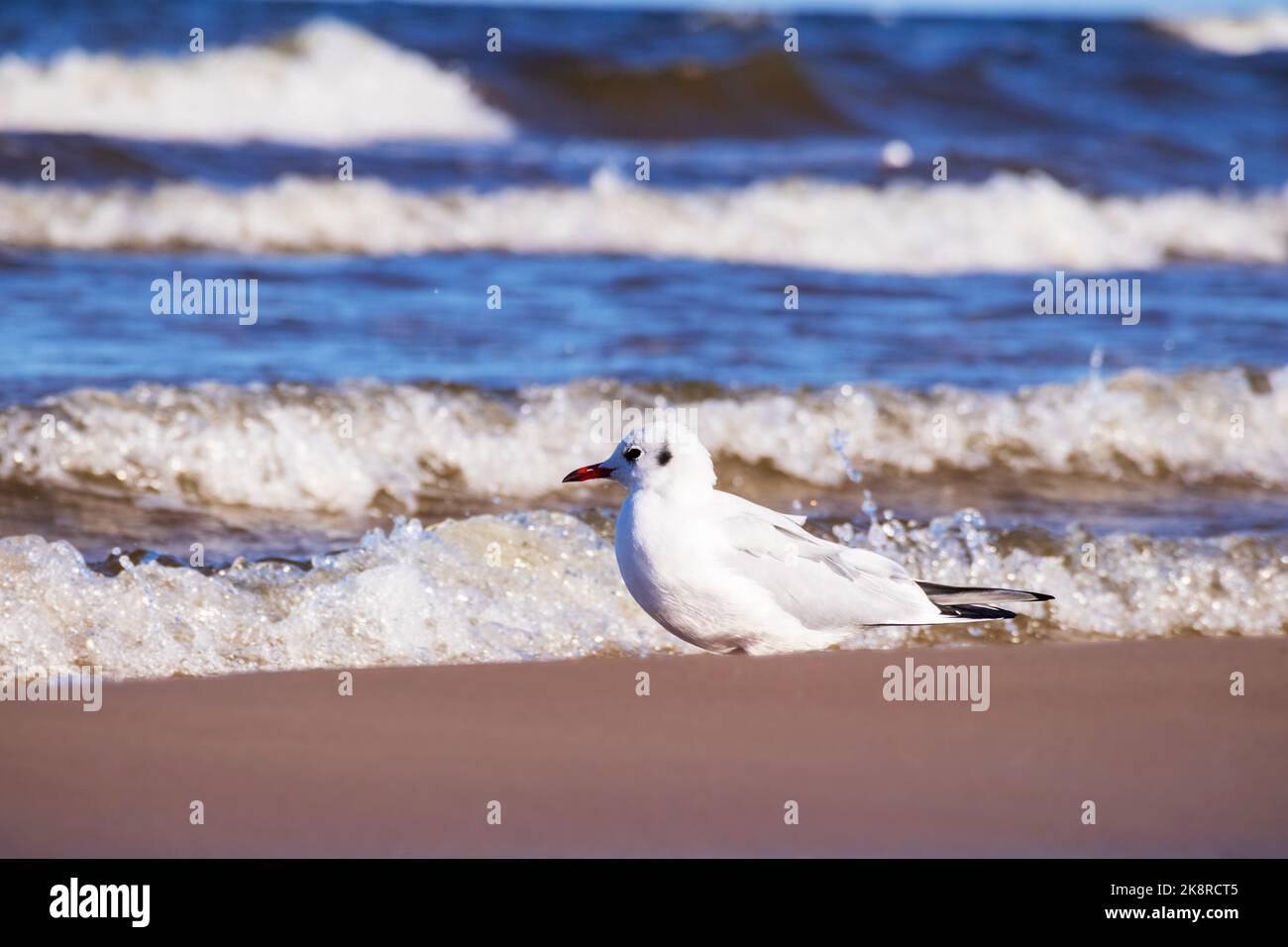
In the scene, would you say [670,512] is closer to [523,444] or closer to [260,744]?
[260,744]

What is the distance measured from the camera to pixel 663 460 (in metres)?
3.63

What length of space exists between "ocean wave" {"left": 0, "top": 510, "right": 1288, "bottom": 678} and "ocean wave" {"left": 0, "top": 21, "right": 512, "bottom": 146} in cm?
842

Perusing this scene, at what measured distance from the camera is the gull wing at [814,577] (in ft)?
12.0

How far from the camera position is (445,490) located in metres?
5.48

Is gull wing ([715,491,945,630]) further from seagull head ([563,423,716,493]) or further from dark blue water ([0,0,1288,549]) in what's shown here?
dark blue water ([0,0,1288,549])

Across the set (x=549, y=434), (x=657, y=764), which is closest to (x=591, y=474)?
(x=657, y=764)

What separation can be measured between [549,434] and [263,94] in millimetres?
9678

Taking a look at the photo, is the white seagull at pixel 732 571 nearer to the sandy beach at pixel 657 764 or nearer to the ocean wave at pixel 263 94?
the sandy beach at pixel 657 764

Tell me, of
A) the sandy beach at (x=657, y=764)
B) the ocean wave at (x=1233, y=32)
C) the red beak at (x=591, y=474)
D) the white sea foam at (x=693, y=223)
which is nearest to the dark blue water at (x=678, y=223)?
the white sea foam at (x=693, y=223)

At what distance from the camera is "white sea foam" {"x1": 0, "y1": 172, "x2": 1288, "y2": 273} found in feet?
31.4

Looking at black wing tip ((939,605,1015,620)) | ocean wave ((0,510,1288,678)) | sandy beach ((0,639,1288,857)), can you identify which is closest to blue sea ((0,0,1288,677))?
ocean wave ((0,510,1288,678))

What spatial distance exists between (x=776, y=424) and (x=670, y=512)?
7.92 ft

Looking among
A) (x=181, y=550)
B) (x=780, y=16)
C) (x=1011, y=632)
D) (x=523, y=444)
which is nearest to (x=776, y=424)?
(x=523, y=444)

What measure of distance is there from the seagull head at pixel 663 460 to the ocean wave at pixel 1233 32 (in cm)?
1859
